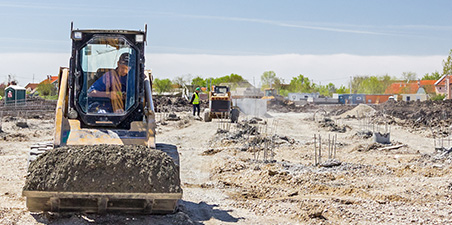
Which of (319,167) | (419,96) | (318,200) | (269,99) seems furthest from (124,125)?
(419,96)

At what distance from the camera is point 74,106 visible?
8.44 m

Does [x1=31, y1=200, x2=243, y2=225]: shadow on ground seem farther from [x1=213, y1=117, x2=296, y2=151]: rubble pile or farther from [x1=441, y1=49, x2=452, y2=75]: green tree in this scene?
[x1=441, y1=49, x2=452, y2=75]: green tree

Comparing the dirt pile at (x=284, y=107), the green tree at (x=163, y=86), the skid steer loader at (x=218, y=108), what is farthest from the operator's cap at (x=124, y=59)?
the green tree at (x=163, y=86)

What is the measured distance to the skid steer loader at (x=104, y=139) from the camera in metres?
6.95

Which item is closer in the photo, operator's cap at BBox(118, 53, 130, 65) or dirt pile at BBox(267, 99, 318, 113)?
operator's cap at BBox(118, 53, 130, 65)

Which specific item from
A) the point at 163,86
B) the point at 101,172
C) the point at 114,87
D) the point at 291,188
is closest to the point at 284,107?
the point at 163,86

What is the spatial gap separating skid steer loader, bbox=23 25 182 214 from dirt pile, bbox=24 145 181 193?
1cm

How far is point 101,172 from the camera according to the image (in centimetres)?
702

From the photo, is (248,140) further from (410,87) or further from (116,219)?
(410,87)

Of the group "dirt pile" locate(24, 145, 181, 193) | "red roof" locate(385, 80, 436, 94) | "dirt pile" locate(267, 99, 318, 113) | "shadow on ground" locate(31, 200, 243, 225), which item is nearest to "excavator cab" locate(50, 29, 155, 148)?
"dirt pile" locate(24, 145, 181, 193)

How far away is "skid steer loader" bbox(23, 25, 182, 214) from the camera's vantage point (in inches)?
274

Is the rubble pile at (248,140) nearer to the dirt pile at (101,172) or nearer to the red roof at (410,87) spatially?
the dirt pile at (101,172)

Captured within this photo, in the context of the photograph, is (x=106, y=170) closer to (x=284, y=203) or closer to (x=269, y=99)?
(x=284, y=203)

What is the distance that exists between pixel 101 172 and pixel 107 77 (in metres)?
2.13
